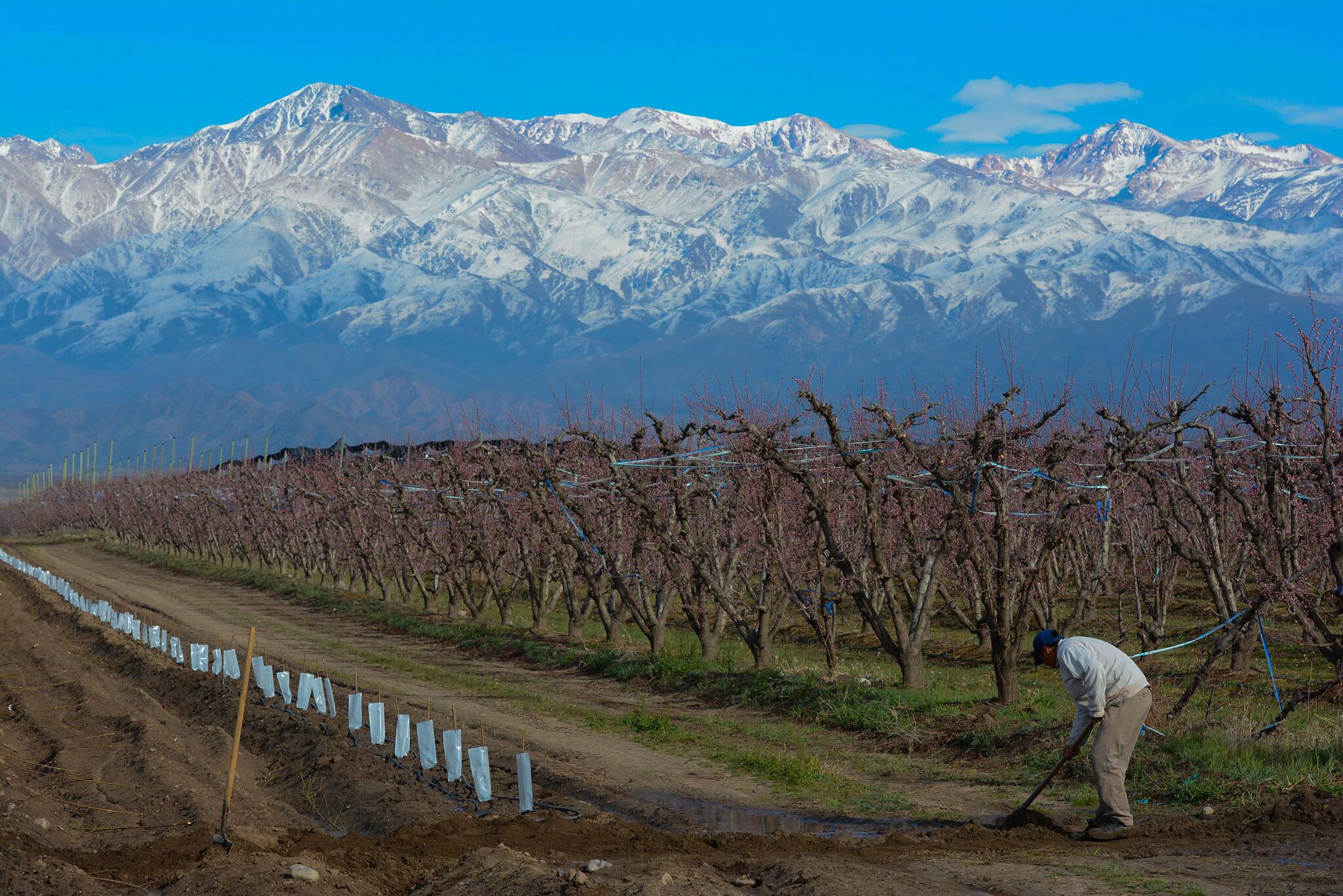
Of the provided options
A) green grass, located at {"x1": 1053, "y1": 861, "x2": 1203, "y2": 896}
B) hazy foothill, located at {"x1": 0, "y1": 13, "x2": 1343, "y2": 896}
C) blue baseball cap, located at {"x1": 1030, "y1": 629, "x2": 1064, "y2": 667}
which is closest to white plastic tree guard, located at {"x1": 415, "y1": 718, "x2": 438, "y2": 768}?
hazy foothill, located at {"x1": 0, "y1": 13, "x2": 1343, "y2": 896}

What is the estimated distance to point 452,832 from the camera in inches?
398

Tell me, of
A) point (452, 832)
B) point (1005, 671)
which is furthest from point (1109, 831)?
point (1005, 671)

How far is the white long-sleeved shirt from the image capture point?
9.81 meters

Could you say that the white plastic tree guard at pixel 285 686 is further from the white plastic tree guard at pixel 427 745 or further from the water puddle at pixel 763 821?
the water puddle at pixel 763 821

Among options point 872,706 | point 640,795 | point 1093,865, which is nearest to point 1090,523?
point 872,706

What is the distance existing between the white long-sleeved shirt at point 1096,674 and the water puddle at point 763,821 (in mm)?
1836

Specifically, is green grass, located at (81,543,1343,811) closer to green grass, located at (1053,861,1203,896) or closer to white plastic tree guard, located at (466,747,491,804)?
green grass, located at (1053,861,1203,896)

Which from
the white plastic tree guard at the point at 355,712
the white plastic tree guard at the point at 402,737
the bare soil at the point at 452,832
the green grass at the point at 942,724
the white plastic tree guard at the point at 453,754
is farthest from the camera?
the white plastic tree guard at the point at 355,712

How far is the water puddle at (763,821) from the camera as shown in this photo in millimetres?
10656

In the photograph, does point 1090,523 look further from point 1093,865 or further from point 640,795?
point 1093,865

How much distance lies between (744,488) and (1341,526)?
1032cm

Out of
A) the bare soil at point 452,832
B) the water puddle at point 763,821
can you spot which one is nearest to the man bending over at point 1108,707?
the bare soil at point 452,832

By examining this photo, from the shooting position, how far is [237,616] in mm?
35594

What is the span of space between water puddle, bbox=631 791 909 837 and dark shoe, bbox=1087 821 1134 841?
1575 mm
